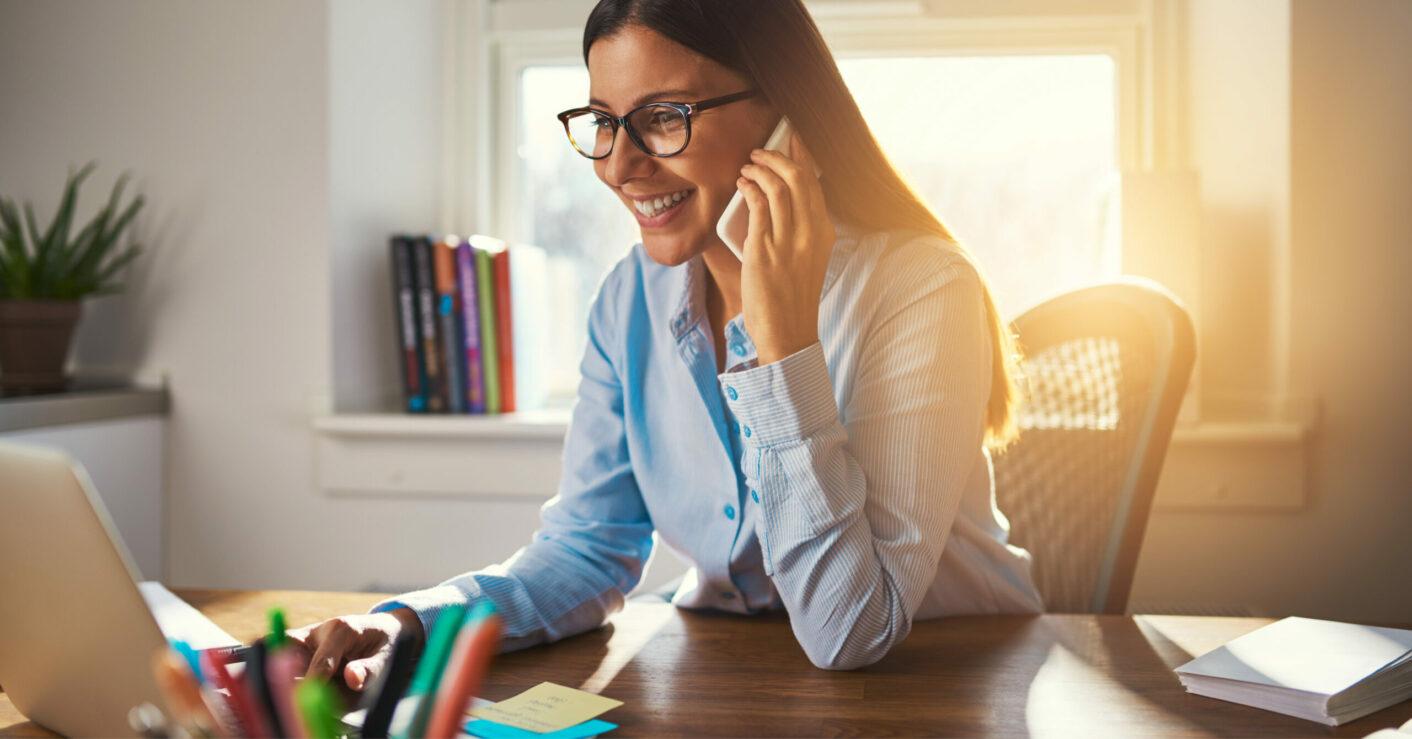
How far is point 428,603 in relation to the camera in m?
0.95

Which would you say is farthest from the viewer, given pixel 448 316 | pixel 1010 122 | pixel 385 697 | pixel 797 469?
pixel 1010 122

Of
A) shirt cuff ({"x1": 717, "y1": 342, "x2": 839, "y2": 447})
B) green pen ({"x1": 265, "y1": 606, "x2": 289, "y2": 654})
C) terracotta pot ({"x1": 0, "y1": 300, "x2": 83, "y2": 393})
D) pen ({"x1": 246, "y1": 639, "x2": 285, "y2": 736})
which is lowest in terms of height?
pen ({"x1": 246, "y1": 639, "x2": 285, "y2": 736})

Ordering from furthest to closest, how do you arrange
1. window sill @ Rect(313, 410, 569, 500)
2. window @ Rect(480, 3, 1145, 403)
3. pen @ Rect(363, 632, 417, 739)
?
window @ Rect(480, 3, 1145, 403)
window sill @ Rect(313, 410, 569, 500)
pen @ Rect(363, 632, 417, 739)

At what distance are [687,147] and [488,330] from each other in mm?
1128

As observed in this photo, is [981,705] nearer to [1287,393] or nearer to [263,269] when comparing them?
[1287,393]

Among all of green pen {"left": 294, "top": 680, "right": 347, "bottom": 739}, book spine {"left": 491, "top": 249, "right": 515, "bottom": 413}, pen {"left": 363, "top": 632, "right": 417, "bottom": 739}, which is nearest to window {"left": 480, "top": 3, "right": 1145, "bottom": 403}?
book spine {"left": 491, "top": 249, "right": 515, "bottom": 413}

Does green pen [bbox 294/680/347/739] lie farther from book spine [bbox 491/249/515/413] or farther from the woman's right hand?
book spine [bbox 491/249/515/413]

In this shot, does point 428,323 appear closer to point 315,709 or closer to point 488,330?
point 488,330

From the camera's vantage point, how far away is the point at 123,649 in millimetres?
558

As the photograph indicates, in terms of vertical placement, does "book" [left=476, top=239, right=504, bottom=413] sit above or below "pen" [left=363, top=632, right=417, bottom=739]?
above

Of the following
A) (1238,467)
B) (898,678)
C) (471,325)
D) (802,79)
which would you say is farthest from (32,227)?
(1238,467)

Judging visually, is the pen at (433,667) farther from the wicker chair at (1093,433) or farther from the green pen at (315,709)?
the wicker chair at (1093,433)

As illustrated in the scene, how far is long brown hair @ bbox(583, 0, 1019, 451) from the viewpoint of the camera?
104cm

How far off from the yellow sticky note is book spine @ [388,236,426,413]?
4.51ft
